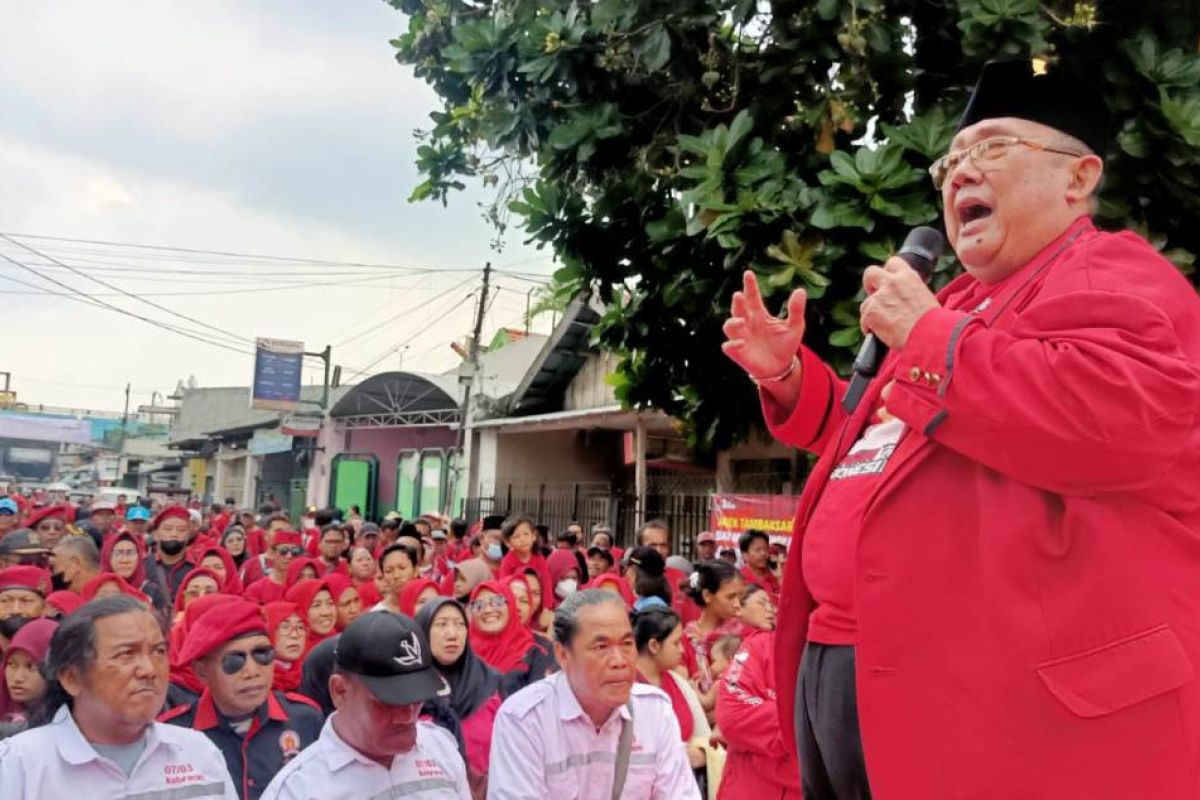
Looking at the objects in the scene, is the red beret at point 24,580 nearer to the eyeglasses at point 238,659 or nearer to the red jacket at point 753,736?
the eyeglasses at point 238,659

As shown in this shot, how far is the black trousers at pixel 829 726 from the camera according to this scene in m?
1.89

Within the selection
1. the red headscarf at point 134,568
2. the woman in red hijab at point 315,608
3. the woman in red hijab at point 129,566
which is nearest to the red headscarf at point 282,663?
the woman in red hijab at point 315,608

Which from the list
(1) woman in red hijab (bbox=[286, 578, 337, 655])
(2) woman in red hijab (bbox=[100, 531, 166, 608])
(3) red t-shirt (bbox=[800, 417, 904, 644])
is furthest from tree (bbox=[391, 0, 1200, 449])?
(2) woman in red hijab (bbox=[100, 531, 166, 608])

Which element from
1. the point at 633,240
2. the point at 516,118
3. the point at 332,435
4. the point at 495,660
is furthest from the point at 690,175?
the point at 332,435

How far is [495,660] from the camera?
5660 mm

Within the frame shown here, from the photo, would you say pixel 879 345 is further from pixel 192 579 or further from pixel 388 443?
pixel 388 443

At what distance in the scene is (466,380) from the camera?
18.9m

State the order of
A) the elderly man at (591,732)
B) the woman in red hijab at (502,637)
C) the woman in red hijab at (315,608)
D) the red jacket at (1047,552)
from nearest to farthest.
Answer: the red jacket at (1047,552) → the elderly man at (591,732) → the woman in red hijab at (502,637) → the woman in red hijab at (315,608)

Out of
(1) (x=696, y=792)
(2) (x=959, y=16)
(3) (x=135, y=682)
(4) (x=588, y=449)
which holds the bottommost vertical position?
(1) (x=696, y=792)

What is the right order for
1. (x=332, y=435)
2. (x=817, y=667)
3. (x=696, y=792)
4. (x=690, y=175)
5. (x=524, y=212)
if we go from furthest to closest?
(x=332, y=435) < (x=524, y=212) < (x=690, y=175) < (x=696, y=792) < (x=817, y=667)

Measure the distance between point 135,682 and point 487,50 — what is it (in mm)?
4359

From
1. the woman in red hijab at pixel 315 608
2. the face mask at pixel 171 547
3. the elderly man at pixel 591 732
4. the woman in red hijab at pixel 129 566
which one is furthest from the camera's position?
the face mask at pixel 171 547

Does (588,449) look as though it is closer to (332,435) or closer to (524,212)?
(332,435)

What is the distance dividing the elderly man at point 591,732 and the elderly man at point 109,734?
2.88 feet
